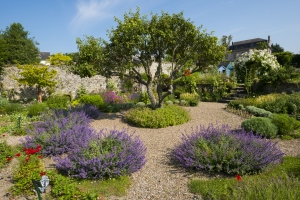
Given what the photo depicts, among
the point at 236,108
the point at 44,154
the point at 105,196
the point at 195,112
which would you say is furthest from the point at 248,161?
the point at 236,108

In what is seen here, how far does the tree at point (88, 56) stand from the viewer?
7.90m

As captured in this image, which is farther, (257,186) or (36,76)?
(36,76)

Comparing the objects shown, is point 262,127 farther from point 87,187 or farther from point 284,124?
point 87,187

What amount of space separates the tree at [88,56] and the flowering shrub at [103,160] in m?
3.87

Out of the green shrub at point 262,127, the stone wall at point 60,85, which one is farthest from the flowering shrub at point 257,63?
the green shrub at point 262,127

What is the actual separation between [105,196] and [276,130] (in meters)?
4.95

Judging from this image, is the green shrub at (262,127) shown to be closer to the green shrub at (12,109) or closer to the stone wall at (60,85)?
the stone wall at (60,85)

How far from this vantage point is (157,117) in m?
7.86

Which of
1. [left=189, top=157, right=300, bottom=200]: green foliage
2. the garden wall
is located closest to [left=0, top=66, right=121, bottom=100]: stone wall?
the garden wall

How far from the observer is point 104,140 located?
194 inches

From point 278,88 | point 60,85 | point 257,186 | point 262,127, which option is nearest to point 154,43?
point 262,127

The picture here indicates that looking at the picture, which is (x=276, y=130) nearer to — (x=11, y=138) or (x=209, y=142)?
(x=209, y=142)

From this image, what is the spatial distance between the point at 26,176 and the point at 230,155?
3702 millimetres

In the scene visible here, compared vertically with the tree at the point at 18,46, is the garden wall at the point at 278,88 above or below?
below
